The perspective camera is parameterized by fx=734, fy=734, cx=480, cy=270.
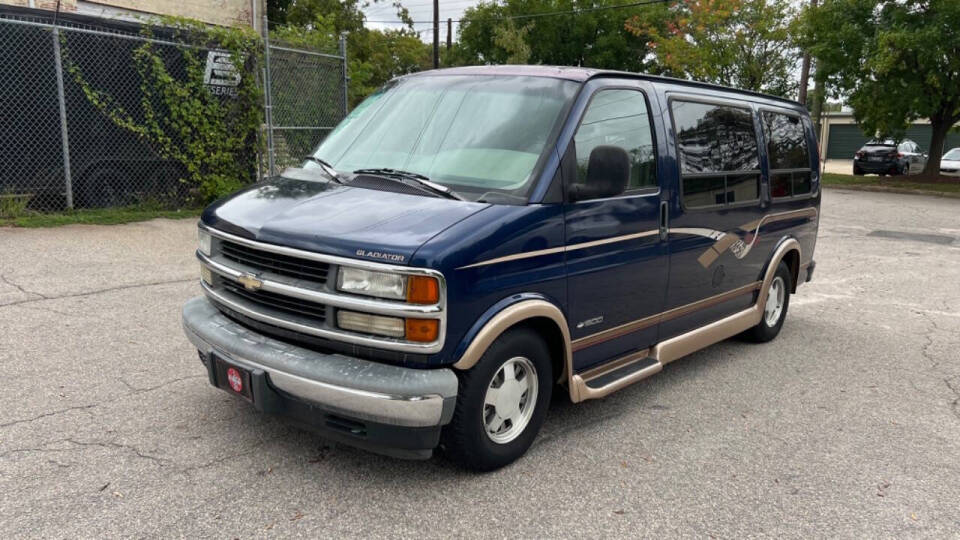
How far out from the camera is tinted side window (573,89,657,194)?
3.99 m

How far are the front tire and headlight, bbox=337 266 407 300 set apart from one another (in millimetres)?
518

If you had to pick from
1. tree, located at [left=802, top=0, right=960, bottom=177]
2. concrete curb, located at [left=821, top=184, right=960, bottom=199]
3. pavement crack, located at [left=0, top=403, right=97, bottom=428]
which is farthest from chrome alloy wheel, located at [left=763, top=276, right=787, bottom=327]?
concrete curb, located at [left=821, top=184, right=960, bottom=199]

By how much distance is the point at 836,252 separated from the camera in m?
11.0

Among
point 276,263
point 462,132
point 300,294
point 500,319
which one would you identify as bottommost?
point 500,319

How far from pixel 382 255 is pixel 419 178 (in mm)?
804

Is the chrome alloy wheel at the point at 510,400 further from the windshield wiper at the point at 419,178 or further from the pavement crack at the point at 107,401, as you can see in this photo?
the pavement crack at the point at 107,401

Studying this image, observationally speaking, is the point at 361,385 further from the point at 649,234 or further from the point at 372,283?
the point at 649,234

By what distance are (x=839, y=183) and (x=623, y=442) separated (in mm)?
23570

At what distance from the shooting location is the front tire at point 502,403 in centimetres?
339

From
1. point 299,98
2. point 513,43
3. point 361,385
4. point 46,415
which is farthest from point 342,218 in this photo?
point 513,43

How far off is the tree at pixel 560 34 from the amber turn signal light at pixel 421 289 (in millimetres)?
40824

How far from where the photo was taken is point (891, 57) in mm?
19438

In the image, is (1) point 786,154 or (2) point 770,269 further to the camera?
(1) point 786,154

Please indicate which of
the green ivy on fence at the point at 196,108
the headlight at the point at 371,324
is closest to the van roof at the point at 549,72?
the headlight at the point at 371,324
